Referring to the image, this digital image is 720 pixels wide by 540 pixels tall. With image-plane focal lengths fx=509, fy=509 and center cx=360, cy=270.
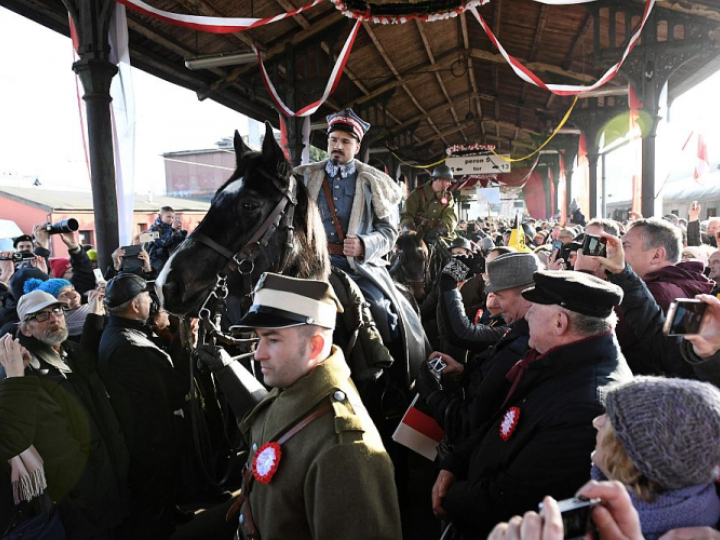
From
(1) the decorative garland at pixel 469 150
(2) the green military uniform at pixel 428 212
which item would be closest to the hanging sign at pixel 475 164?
(1) the decorative garland at pixel 469 150

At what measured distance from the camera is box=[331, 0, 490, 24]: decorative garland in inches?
215

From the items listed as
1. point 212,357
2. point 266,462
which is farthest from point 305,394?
point 212,357

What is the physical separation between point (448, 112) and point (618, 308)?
21.1 metres

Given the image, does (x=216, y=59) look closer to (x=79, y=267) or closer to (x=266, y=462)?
(x=79, y=267)

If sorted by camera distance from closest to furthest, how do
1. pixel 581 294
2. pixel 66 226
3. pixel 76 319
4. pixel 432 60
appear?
pixel 581 294 < pixel 76 319 < pixel 66 226 < pixel 432 60

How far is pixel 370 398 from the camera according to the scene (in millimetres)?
3289

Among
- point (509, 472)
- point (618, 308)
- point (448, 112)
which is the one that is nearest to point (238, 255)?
point (509, 472)

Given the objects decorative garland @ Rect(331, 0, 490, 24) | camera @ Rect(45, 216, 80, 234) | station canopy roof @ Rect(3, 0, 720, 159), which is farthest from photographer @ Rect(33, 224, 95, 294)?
decorative garland @ Rect(331, 0, 490, 24)

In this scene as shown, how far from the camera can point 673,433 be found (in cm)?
117

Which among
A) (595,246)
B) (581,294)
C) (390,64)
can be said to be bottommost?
(581,294)

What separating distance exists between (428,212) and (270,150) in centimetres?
601

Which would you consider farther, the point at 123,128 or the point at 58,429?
the point at 123,128

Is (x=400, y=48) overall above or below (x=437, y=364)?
above

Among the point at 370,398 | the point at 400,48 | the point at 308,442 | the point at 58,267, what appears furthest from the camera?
the point at 400,48
